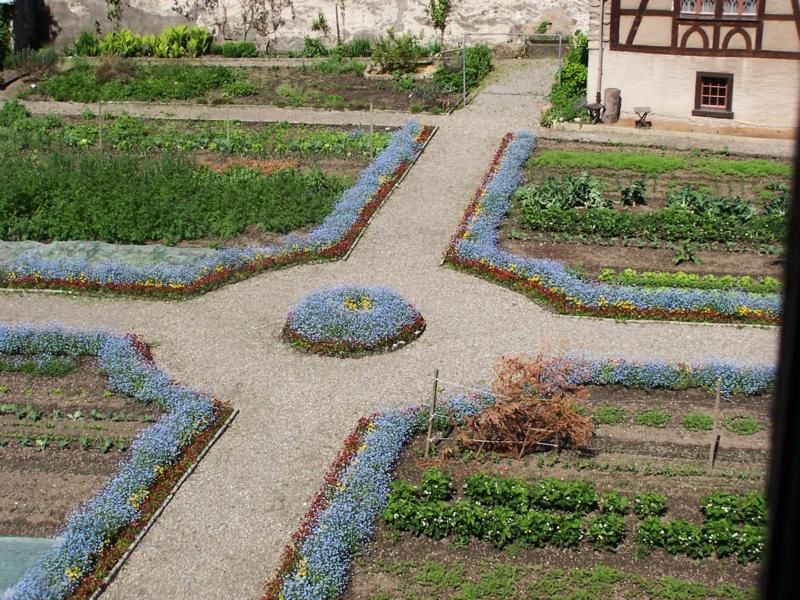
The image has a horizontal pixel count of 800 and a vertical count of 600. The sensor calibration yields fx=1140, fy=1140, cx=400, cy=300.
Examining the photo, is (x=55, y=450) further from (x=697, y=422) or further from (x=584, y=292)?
(x=584, y=292)

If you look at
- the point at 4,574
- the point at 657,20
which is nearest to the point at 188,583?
the point at 4,574

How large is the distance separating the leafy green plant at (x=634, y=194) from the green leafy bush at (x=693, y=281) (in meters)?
3.61

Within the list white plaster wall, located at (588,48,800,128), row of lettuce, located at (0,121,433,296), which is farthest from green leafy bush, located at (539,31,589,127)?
row of lettuce, located at (0,121,433,296)

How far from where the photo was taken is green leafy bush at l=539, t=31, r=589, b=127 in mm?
29438

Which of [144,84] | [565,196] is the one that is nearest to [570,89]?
[565,196]

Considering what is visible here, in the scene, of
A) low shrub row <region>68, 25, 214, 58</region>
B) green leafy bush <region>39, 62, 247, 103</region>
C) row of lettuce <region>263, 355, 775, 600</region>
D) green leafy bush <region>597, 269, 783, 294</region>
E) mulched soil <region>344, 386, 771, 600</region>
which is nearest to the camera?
row of lettuce <region>263, 355, 775, 600</region>

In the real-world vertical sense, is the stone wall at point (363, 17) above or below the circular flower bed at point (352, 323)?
above

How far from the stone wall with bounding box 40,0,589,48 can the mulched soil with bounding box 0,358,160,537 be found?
22.1m

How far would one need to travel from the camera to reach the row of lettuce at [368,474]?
12.2 m

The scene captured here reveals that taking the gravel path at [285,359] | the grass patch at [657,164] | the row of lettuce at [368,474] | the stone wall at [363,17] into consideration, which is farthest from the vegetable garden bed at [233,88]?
the row of lettuce at [368,474]

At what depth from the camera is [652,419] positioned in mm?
15523

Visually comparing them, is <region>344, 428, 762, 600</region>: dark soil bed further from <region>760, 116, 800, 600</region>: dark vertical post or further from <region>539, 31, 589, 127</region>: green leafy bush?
<region>539, 31, 589, 127</region>: green leafy bush

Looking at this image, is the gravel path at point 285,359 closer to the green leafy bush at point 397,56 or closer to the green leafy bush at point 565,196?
the green leafy bush at point 565,196

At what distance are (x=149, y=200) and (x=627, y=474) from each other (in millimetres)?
13001
